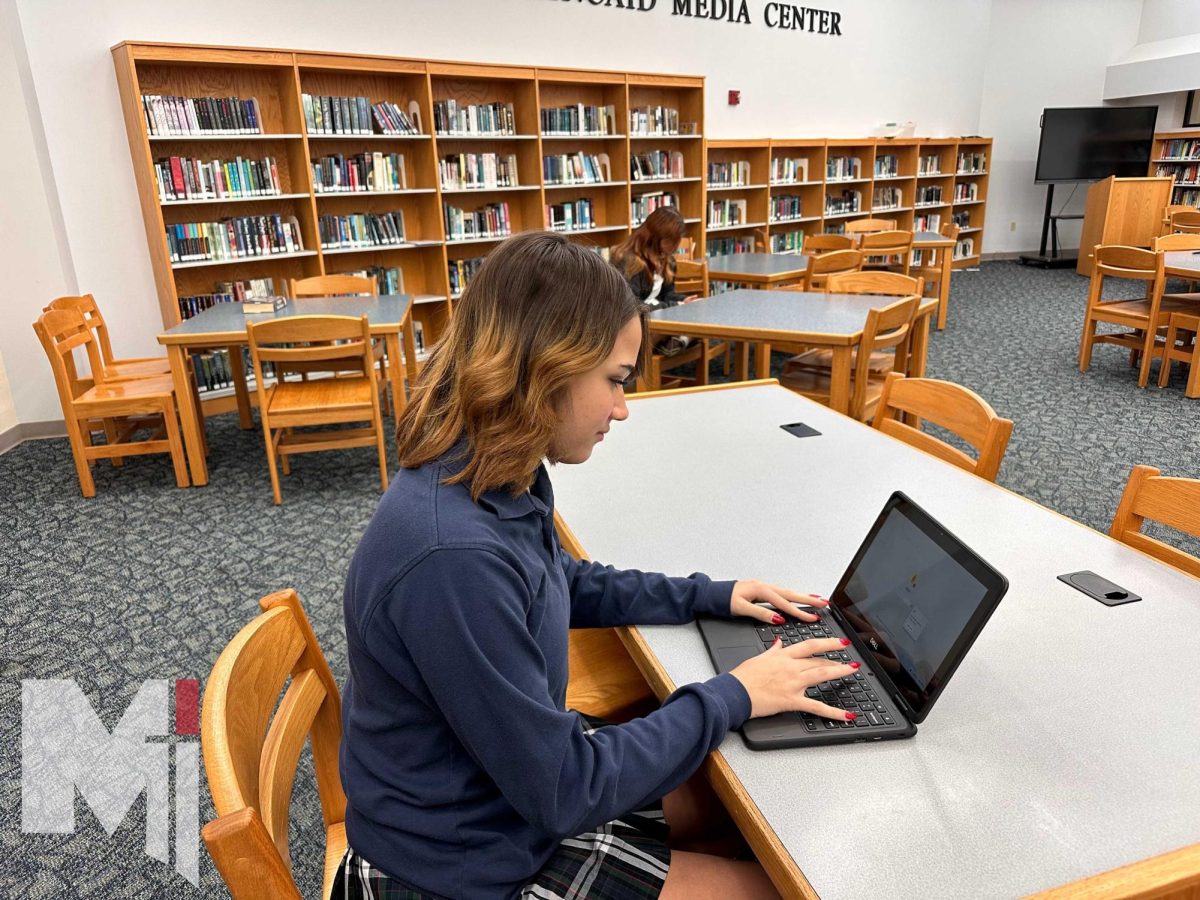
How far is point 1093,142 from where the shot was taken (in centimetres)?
949

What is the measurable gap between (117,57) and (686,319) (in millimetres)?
3392

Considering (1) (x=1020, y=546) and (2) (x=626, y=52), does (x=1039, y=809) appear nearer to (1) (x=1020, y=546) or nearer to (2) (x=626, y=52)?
(1) (x=1020, y=546)

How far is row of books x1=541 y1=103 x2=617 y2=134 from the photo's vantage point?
5723mm

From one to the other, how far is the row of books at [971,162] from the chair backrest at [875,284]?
6569 millimetres

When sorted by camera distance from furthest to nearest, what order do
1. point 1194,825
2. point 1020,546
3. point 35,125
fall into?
point 35,125 → point 1020,546 → point 1194,825

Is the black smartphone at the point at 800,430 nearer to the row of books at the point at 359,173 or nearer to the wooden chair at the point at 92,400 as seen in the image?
the wooden chair at the point at 92,400

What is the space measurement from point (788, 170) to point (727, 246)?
1078 mm

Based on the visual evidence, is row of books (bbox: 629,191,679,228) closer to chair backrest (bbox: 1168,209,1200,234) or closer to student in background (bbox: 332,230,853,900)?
chair backrest (bbox: 1168,209,1200,234)

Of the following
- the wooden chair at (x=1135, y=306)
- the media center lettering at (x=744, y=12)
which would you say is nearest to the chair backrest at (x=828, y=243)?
the wooden chair at (x=1135, y=306)

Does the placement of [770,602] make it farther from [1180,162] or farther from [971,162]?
[1180,162]

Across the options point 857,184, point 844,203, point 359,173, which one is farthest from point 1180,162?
point 359,173

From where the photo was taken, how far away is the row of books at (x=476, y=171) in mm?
5320

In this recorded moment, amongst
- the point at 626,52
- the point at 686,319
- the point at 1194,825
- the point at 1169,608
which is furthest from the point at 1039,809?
the point at 626,52

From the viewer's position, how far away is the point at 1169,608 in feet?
3.59
